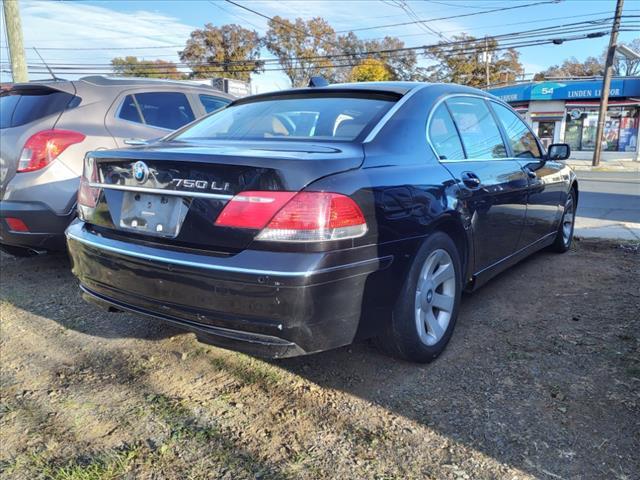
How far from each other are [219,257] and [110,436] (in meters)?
0.95

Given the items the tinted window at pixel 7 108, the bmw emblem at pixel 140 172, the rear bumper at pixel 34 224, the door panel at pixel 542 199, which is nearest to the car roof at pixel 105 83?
the tinted window at pixel 7 108

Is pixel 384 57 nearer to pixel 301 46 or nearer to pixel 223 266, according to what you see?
pixel 301 46

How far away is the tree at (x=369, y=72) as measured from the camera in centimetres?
4328

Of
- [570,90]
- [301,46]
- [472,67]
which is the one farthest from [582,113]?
[301,46]

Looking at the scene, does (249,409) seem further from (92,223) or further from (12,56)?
(12,56)

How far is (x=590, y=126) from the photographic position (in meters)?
29.4

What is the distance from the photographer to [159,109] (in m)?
5.23

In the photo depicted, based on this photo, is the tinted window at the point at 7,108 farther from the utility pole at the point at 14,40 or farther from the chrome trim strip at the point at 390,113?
the utility pole at the point at 14,40

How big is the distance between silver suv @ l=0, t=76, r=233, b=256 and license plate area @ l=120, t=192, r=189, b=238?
179 cm

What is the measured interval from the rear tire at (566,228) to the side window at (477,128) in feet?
5.73

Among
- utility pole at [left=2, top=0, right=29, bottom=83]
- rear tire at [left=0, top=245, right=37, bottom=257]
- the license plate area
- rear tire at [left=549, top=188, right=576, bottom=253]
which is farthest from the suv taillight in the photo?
utility pole at [left=2, top=0, right=29, bottom=83]

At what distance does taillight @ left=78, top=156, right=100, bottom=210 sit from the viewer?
283 cm

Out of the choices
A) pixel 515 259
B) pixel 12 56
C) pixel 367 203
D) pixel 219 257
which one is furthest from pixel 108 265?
pixel 12 56

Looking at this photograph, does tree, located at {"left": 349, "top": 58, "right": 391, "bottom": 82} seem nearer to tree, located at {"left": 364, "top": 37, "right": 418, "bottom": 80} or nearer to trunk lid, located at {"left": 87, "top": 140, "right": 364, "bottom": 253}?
tree, located at {"left": 364, "top": 37, "right": 418, "bottom": 80}
